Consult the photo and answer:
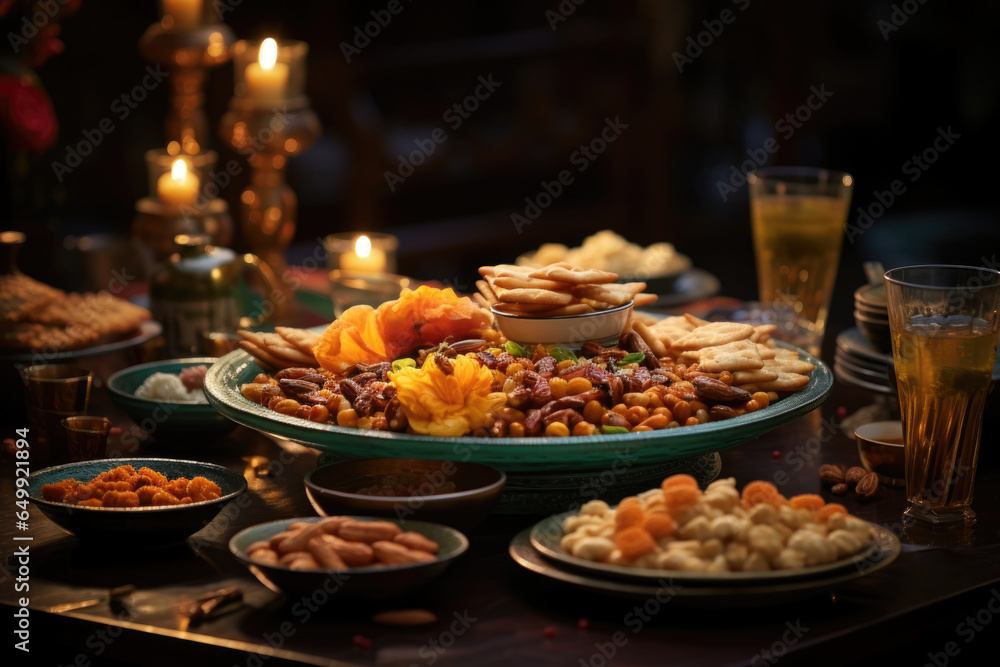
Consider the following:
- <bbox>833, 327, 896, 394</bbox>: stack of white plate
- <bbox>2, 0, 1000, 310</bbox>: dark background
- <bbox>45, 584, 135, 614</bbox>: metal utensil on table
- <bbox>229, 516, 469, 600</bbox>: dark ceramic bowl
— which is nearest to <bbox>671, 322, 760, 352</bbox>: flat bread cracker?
<bbox>833, 327, 896, 394</bbox>: stack of white plate

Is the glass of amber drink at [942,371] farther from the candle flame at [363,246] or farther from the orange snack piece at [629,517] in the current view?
the candle flame at [363,246]

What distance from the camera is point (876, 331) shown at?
204 cm

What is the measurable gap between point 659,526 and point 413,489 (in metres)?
0.34

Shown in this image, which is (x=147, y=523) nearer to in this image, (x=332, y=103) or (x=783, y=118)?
(x=332, y=103)

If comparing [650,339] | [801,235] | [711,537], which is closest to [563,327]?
[650,339]

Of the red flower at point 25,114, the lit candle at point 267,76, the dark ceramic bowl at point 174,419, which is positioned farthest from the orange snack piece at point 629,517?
the red flower at point 25,114

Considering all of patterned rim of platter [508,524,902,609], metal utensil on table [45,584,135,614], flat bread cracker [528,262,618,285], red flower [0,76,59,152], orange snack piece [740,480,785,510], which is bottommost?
metal utensil on table [45,584,135,614]

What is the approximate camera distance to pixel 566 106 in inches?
223

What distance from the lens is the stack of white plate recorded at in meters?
2.05

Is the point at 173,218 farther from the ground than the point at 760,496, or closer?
farther from the ground

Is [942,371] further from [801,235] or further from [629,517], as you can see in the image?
[801,235]

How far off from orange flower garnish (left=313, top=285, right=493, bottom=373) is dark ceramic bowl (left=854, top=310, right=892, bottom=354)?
75 centimetres

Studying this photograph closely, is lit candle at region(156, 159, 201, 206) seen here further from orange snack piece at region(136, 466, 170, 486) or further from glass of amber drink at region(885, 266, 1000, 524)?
glass of amber drink at region(885, 266, 1000, 524)

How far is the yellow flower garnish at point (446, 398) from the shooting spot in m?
1.43
